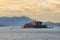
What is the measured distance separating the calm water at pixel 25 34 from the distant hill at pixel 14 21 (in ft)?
0.23

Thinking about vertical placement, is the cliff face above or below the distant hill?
below

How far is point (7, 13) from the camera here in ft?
5.82

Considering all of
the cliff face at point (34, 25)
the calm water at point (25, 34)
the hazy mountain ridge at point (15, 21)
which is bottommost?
the calm water at point (25, 34)

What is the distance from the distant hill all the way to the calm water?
7cm

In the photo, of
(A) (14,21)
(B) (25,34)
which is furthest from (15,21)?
(B) (25,34)

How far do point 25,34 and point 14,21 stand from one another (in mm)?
249

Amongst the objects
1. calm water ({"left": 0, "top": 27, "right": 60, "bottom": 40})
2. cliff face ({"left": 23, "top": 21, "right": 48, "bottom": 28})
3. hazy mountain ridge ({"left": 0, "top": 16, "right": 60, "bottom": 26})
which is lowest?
calm water ({"left": 0, "top": 27, "right": 60, "bottom": 40})

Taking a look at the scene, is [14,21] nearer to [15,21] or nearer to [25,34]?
[15,21]

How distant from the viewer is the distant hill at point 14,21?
1.77 metres

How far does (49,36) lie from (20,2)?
65cm

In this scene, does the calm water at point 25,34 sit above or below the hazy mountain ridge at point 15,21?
below

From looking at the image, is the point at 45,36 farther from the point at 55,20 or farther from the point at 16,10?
the point at 16,10

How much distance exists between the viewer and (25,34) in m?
1.84

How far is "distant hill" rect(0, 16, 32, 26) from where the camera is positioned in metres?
1.77
